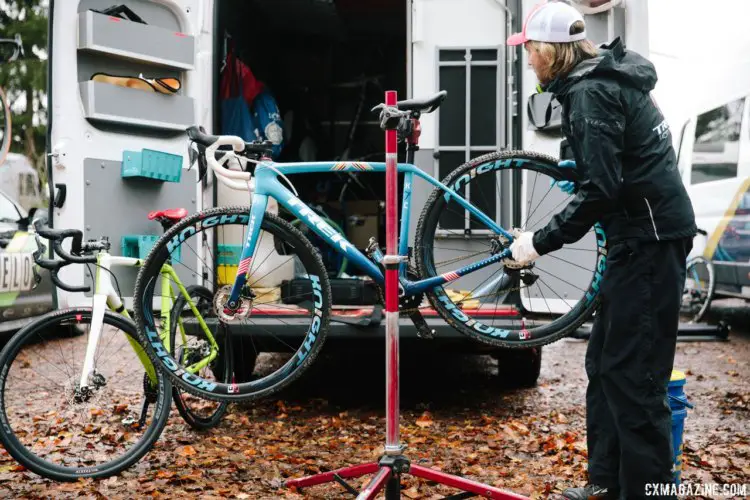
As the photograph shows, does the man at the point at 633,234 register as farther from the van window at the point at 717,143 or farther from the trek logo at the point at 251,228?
the van window at the point at 717,143

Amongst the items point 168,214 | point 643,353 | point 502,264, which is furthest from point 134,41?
point 643,353

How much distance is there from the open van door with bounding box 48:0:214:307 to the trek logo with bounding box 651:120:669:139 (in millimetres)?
2861

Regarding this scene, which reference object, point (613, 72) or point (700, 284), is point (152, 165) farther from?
point (700, 284)

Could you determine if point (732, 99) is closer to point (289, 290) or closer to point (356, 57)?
point (356, 57)

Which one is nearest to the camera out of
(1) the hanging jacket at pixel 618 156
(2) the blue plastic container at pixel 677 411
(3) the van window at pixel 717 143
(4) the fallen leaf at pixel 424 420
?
(1) the hanging jacket at pixel 618 156

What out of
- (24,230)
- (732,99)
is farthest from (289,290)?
(732,99)

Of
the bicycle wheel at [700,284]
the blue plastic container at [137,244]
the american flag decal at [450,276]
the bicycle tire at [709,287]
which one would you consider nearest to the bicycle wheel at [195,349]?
the blue plastic container at [137,244]

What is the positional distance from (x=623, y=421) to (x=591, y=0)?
8.45 ft

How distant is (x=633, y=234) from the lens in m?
3.12

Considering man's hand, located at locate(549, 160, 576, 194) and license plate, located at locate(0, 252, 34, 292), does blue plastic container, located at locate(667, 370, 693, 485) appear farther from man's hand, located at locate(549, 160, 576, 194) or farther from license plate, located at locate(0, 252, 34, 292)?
license plate, located at locate(0, 252, 34, 292)

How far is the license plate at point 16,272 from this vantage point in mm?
6066

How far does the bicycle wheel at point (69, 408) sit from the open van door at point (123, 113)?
1.53ft

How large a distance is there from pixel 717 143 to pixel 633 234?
20.5 feet

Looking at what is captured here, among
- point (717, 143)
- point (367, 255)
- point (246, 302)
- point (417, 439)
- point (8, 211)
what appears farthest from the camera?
point (717, 143)
